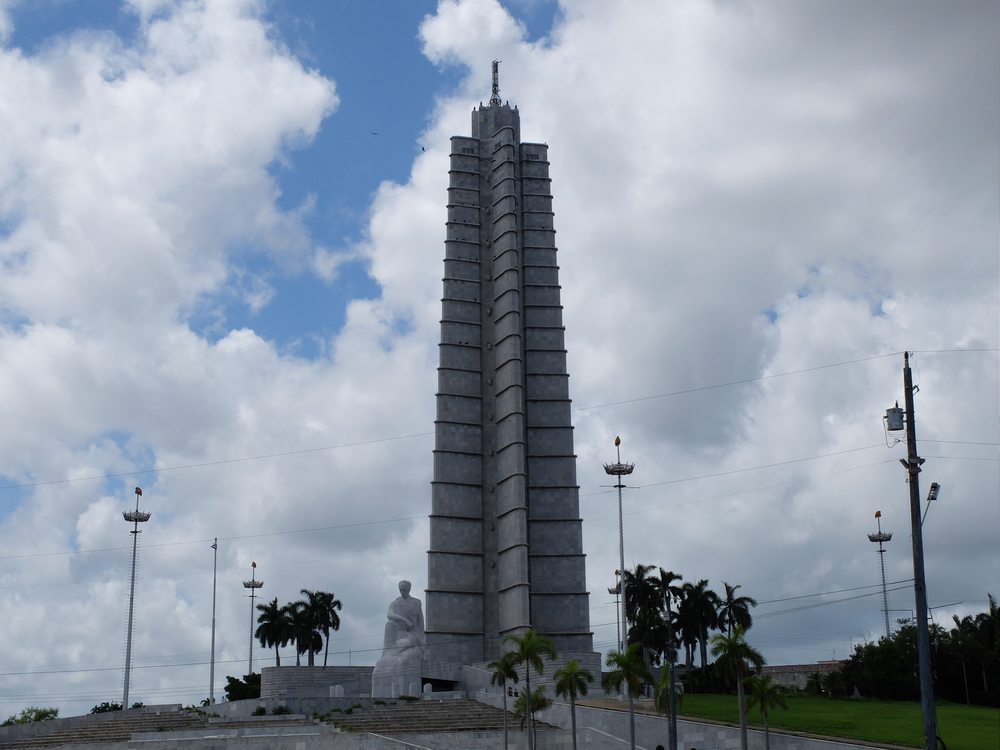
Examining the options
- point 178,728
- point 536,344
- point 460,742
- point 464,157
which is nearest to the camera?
point 460,742

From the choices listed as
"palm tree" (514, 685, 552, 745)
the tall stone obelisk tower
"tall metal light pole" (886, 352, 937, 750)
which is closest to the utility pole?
"tall metal light pole" (886, 352, 937, 750)

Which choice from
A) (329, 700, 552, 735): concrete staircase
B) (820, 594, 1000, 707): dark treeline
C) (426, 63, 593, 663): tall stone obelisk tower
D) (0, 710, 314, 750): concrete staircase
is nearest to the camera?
(329, 700, 552, 735): concrete staircase

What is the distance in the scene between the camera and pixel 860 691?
5247 centimetres

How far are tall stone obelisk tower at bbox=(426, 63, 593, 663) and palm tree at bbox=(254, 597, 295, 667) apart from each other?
1823 centimetres

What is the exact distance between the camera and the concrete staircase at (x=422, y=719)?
42406 mm

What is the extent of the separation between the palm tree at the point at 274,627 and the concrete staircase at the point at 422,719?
30163 mm

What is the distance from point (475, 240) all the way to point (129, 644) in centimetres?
3292

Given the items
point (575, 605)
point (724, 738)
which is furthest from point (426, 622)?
point (724, 738)

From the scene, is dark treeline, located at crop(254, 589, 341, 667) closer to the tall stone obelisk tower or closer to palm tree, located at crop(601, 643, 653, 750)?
the tall stone obelisk tower

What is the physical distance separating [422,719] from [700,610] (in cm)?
2449

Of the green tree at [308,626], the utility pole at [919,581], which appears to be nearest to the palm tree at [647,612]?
the green tree at [308,626]

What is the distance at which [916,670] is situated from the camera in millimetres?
50969

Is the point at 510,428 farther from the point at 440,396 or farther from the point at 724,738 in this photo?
the point at 724,738

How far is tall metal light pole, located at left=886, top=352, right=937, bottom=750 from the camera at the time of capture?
2089 cm
